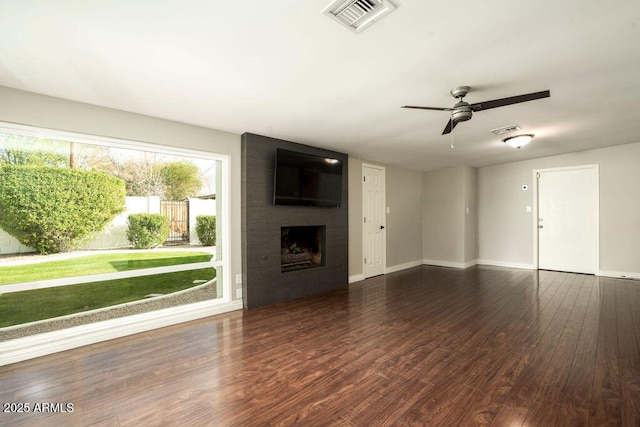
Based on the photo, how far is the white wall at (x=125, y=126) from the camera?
103 inches

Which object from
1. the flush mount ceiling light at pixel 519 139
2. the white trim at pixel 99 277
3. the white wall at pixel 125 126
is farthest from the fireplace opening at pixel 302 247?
the flush mount ceiling light at pixel 519 139

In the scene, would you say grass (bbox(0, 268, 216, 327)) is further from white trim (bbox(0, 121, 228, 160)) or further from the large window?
white trim (bbox(0, 121, 228, 160))

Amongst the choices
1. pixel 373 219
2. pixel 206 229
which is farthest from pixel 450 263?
pixel 206 229

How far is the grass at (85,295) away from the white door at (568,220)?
6.64m

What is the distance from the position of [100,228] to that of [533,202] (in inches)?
300

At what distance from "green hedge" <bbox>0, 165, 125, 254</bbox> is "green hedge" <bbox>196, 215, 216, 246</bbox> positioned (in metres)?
0.89

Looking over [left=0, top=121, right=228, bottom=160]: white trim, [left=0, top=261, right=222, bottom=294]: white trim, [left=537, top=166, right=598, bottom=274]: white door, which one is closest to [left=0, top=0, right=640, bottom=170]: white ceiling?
[left=0, top=121, right=228, bottom=160]: white trim

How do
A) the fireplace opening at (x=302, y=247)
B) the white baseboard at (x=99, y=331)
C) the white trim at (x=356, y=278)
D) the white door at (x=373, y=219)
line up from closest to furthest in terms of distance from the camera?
the white baseboard at (x=99, y=331) < the fireplace opening at (x=302, y=247) < the white trim at (x=356, y=278) < the white door at (x=373, y=219)

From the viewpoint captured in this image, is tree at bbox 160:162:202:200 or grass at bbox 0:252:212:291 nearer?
grass at bbox 0:252:212:291

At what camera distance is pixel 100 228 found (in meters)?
3.13

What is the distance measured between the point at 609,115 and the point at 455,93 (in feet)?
7.87

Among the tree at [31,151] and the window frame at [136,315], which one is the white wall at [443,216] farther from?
the tree at [31,151]

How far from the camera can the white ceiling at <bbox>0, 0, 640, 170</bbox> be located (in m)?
1.69

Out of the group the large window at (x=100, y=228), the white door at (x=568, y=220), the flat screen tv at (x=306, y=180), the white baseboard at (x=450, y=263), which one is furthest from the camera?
the white baseboard at (x=450, y=263)
